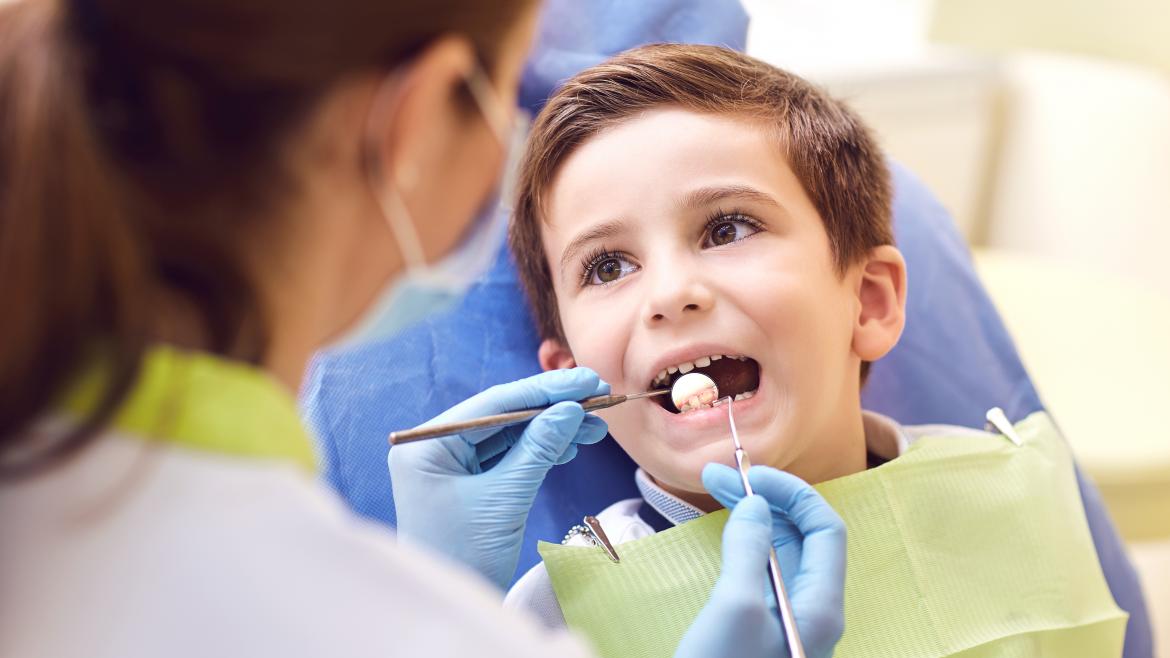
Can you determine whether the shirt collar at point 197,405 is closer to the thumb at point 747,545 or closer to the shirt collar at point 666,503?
the thumb at point 747,545

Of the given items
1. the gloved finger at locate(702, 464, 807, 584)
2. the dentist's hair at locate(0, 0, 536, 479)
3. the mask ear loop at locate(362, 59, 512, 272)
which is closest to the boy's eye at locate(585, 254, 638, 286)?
the gloved finger at locate(702, 464, 807, 584)

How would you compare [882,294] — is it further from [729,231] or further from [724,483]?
[724,483]

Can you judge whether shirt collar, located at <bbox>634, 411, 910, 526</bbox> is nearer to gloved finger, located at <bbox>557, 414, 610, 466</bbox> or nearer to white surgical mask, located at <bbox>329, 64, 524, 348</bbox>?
gloved finger, located at <bbox>557, 414, 610, 466</bbox>

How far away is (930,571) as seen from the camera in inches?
52.6

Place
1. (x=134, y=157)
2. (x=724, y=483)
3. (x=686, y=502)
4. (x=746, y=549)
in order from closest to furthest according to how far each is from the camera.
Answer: (x=134, y=157), (x=746, y=549), (x=724, y=483), (x=686, y=502)

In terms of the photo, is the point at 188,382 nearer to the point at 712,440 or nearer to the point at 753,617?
the point at 753,617

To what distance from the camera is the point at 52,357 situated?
69 cm

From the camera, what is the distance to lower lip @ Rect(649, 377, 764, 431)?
1.26 m

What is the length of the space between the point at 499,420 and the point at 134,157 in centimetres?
58

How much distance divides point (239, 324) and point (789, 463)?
0.77 meters

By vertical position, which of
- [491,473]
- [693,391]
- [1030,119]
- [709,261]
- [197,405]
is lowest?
[1030,119]

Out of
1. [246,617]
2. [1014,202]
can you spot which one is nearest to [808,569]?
[246,617]

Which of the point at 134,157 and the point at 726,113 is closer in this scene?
the point at 134,157

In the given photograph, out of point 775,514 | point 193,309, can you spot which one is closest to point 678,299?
point 775,514
